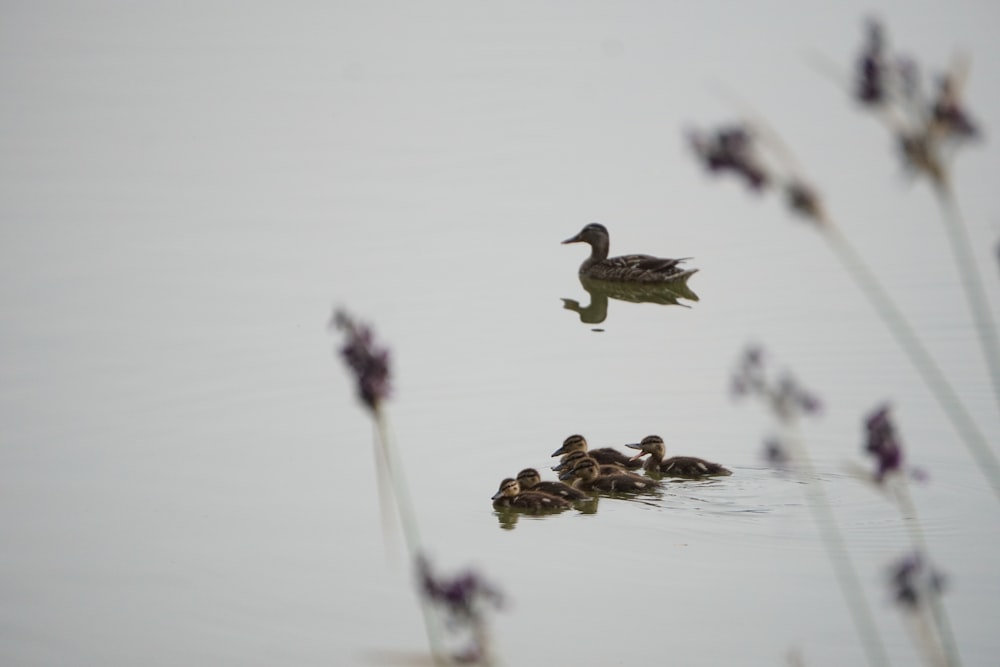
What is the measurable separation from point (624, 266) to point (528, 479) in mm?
4497

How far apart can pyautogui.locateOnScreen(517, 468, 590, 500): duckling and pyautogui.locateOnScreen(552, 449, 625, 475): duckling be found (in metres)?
0.19

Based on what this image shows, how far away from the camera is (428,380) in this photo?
805 centimetres

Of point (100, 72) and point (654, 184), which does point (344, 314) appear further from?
point (100, 72)

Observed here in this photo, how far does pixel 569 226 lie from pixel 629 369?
12.4ft

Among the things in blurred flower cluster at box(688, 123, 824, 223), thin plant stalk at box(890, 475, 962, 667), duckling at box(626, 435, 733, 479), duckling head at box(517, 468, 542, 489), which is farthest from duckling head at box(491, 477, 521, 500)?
blurred flower cluster at box(688, 123, 824, 223)

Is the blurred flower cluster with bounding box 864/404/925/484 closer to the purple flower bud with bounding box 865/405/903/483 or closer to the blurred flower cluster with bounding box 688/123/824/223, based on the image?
the purple flower bud with bounding box 865/405/903/483

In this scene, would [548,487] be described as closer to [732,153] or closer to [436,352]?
[436,352]

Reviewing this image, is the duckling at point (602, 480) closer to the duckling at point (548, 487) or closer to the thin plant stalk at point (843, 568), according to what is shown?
the duckling at point (548, 487)

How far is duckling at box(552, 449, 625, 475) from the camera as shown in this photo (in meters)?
6.73

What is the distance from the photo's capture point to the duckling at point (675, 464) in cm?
670

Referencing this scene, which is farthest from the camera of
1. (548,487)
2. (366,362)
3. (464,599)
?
(548,487)

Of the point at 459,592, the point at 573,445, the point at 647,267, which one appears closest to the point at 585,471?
the point at 573,445

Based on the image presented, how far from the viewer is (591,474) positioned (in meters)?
6.64

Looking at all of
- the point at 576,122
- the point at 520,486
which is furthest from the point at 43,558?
the point at 576,122
